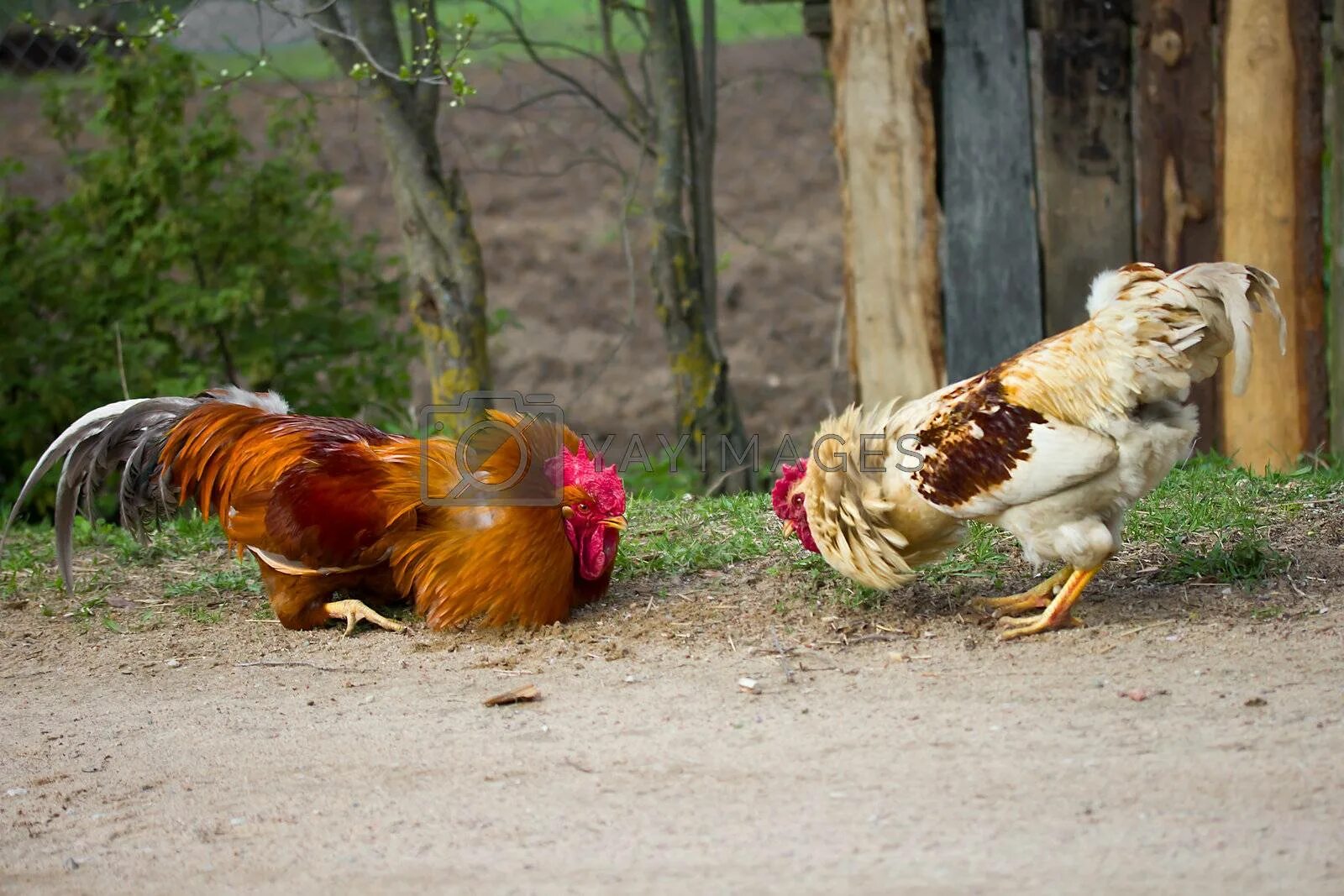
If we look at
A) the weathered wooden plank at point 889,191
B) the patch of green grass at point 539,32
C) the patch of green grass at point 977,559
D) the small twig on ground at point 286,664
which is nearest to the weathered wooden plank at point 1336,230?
Result: the weathered wooden plank at point 889,191

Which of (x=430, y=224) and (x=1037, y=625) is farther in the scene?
(x=430, y=224)

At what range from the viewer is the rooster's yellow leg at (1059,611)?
4.11 meters

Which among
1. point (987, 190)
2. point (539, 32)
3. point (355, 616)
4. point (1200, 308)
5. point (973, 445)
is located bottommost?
point (355, 616)

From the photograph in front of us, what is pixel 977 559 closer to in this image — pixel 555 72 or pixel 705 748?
pixel 705 748

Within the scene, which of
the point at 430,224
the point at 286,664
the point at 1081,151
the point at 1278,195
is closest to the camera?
the point at 286,664

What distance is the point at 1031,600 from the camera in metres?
4.39

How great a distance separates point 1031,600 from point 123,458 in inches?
133

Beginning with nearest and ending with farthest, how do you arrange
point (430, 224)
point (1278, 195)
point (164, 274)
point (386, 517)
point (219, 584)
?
point (386, 517) → point (219, 584) → point (1278, 195) → point (430, 224) → point (164, 274)

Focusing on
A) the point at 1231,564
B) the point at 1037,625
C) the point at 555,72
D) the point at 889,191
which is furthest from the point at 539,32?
the point at 1037,625

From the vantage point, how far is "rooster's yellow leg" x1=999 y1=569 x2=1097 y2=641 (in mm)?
4105

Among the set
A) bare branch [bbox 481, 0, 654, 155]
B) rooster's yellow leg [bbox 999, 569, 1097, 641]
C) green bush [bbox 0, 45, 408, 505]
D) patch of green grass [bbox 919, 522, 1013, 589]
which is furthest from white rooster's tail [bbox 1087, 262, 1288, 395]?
green bush [bbox 0, 45, 408, 505]

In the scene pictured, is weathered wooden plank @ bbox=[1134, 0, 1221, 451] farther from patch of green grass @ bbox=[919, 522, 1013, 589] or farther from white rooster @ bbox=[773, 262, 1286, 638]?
white rooster @ bbox=[773, 262, 1286, 638]

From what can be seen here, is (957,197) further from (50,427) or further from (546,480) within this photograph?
(50,427)

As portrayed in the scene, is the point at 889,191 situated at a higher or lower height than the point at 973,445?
higher
